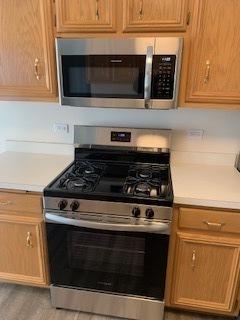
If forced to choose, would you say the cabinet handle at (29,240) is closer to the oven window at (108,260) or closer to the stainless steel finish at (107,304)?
the oven window at (108,260)

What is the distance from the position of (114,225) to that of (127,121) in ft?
2.71

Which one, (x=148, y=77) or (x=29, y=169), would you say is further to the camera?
(x=29, y=169)

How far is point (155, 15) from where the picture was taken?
1.43 metres

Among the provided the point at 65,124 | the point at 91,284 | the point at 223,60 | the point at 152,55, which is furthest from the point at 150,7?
the point at 91,284

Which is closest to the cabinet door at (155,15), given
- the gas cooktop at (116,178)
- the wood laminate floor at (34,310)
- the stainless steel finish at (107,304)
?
the gas cooktop at (116,178)

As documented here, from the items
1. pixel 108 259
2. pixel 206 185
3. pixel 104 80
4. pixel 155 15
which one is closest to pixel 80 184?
pixel 108 259

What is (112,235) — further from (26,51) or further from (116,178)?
(26,51)

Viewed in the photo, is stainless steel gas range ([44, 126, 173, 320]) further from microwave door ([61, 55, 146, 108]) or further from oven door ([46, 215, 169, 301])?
microwave door ([61, 55, 146, 108])

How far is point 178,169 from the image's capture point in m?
1.83

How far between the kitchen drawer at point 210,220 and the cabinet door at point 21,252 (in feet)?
2.92

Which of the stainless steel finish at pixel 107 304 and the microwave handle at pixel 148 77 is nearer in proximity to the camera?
the microwave handle at pixel 148 77

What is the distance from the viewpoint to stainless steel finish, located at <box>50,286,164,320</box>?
1.62 m

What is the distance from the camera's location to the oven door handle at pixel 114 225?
142cm

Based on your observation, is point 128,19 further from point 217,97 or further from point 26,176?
point 26,176
